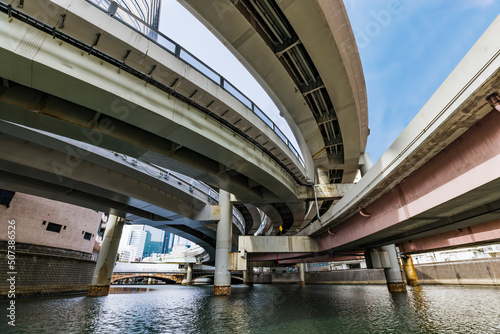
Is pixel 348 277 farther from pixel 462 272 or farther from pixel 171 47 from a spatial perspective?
pixel 171 47

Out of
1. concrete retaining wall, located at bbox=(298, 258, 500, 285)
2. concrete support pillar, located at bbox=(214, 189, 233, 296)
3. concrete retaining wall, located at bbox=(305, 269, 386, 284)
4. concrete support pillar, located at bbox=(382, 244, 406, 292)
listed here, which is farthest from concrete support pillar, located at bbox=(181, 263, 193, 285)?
concrete support pillar, located at bbox=(382, 244, 406, 292)

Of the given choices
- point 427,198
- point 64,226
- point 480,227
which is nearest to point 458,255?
point 480,227

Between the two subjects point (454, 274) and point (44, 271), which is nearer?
point (44, 271)

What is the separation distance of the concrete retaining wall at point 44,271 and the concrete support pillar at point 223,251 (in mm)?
14865

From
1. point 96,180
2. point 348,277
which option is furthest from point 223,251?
point 348,277

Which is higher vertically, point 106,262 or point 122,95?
point 122,95

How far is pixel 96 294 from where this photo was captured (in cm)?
2062

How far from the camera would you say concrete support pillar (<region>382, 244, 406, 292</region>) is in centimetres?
2086

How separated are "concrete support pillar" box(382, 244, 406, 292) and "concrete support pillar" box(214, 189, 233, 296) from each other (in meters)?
14.2

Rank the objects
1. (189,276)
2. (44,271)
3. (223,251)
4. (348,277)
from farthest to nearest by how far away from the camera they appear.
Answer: (189,276) < (348,277) < (44,271) < (223,251)

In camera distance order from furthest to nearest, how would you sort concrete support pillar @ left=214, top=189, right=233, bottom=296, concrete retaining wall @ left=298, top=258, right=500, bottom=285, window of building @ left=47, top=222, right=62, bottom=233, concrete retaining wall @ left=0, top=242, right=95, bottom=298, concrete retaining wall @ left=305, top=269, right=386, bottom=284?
concrete retaining wall @ left=305, top=269, right=386, bottom=284 → concrete retaining wall @ left=298, top=258, right=500, bottom=285 → window of building @ left=47, top=222, right=62, bottom=233 → concrete support pillar @ left=214, top=189, right=233, bottom=296 → concrete retaining wall @ left=0, top=242, right=95, bottom=298

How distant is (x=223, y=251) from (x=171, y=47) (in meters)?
15.8

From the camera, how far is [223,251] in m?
19.5

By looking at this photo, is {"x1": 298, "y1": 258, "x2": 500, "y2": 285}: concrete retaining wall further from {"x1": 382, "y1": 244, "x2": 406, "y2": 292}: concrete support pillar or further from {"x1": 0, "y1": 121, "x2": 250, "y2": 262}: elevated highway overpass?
{"x1": 0, "y1": 121, "x2": 250, "y2": 262}: elevated highway overpass
